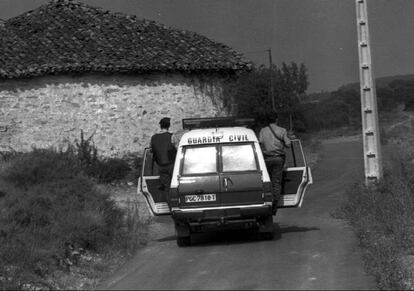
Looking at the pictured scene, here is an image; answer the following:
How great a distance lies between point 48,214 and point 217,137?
3235 mm

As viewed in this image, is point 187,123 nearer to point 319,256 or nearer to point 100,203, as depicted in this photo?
point 100,203

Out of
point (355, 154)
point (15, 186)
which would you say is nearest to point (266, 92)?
point (355, 154)

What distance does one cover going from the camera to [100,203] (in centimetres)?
1575

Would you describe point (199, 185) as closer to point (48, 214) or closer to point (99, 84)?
point (48, 214)

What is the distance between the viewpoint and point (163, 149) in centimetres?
1529

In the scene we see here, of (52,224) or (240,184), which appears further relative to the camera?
(52,224)

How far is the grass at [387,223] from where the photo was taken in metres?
10.1

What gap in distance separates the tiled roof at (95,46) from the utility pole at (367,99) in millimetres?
9993

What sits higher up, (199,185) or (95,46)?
(95,46)

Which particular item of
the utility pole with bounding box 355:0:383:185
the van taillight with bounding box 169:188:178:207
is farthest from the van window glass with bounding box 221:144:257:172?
the utility pole with bounding box 355:0:383:185

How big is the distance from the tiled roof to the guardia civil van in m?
13.8

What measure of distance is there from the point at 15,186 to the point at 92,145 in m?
11.1

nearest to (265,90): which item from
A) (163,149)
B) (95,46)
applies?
(95,46)

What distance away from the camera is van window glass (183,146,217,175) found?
45.0 ft
